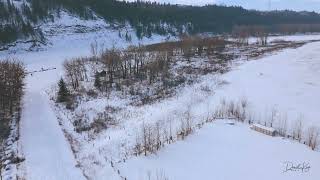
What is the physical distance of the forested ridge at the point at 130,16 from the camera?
266 ft

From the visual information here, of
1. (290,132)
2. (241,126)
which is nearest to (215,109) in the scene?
(241,126)

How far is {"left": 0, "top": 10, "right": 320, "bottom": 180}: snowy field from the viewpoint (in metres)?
18.4

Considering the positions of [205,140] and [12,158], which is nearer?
[12,158]

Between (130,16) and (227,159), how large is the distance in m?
95.5

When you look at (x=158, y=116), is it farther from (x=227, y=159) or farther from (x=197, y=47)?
(x=197, y=47)

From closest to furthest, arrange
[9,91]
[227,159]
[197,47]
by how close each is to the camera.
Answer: [227,159] < [9,91] < [197,47]

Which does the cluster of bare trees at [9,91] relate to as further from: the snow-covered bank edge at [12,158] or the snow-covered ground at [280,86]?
the snow-covered ground at [280,86]

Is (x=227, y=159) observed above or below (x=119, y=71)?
below

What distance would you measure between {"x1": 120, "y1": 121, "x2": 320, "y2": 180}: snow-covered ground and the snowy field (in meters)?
0.05

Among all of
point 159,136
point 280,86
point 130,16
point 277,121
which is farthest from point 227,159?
point 130,16

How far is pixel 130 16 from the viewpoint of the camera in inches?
4350

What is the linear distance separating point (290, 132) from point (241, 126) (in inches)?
121

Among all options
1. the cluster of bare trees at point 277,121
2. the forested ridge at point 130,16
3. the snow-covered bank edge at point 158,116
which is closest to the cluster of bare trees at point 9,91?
the snow-covered bank edge at point 158,116

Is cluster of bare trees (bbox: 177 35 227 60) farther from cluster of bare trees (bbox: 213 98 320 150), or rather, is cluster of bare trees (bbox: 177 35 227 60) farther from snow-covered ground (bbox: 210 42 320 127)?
cluster of bare trees (bbox: 213 98 320 150)
